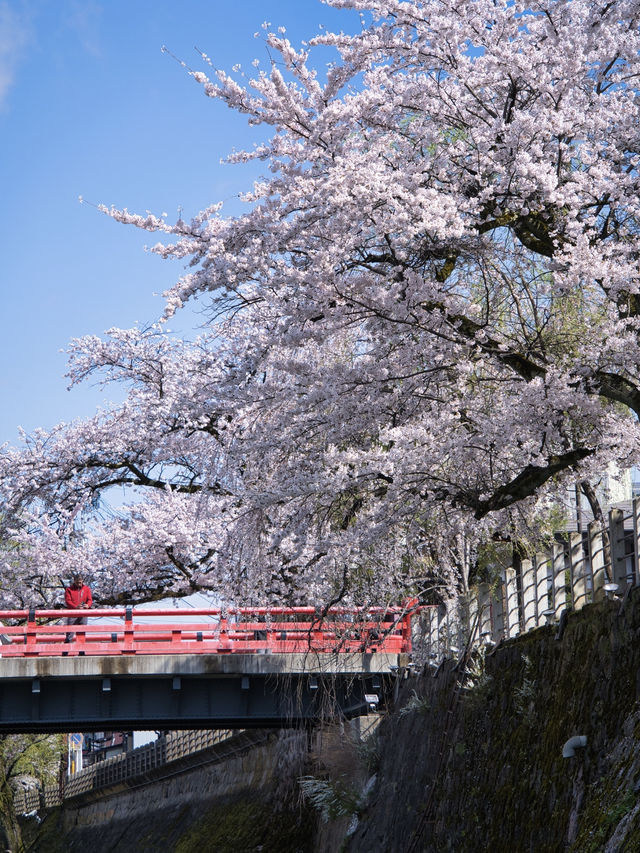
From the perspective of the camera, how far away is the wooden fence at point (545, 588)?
9633 mm

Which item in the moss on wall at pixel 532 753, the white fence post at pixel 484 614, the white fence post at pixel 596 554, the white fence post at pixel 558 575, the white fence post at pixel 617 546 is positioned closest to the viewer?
the moss on wall at pixel 532 753

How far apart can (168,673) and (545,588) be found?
11009 mm

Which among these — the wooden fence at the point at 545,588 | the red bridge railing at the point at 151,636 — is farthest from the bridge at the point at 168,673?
the wooden fence at the point at 545,588

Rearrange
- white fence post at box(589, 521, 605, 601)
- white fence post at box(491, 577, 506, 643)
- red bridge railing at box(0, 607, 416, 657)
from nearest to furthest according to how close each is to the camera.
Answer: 1. white fence post at box(589, 521, 605, 601)
2. white fence post at box(491, 577, 506, 643)
3. red bridge railing at box(0, 607, 416, 657)

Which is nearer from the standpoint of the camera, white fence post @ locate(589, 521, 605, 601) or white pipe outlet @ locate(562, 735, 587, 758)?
white pipe outlet @ locate(562, 735, 587, 758)

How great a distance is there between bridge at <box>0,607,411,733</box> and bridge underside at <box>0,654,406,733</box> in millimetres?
21

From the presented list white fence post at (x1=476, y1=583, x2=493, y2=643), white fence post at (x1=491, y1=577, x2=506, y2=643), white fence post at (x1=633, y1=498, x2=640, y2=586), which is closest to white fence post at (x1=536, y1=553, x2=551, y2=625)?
white fence post at (x1=491, y1=577, x2=506, y2=643)

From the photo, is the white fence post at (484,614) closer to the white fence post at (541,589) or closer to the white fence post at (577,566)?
the white fence post at (541,589)

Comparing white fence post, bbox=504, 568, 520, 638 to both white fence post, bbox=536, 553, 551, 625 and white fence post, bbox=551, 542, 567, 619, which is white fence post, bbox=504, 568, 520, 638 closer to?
white fence post, bbox=536, 553, 551, 625

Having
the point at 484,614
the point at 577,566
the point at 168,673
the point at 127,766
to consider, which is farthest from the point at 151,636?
the point at 127,766

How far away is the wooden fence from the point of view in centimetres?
963

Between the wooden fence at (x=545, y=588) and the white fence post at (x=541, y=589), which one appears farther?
the white fence post at (x=541, y=589)

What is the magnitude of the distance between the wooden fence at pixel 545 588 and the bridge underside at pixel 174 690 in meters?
3.98

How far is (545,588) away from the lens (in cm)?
1195
